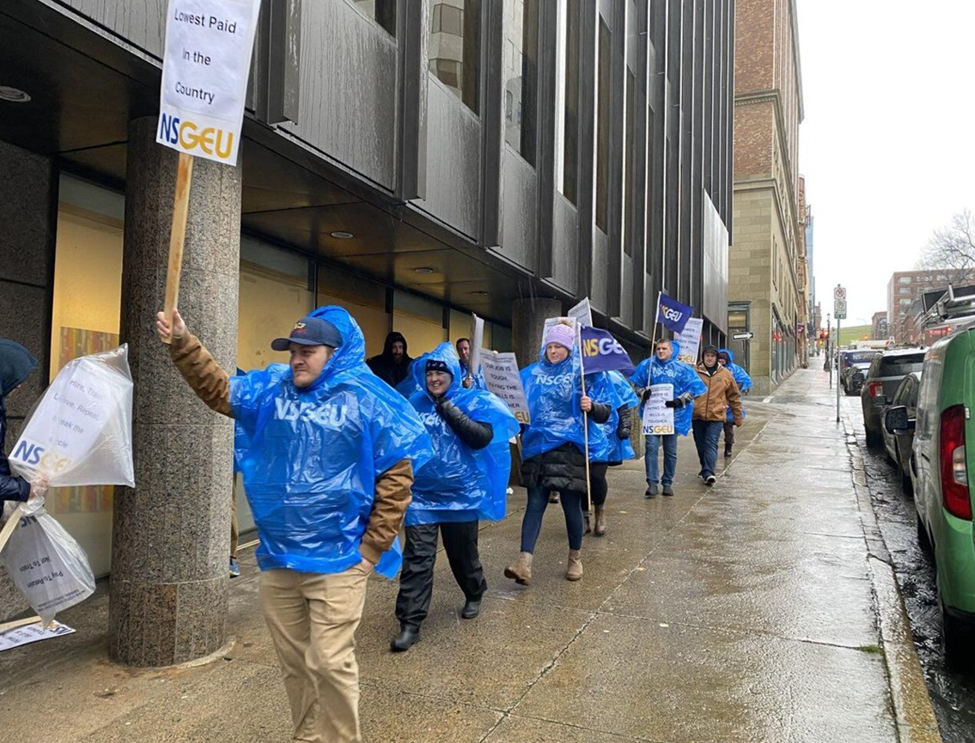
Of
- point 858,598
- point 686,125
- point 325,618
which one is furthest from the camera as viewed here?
point 686,125

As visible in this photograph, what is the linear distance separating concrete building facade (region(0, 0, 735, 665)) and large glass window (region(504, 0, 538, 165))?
0.03m

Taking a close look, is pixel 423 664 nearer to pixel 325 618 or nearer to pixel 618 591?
pixel 325 618

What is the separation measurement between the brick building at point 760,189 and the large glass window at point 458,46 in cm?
3053

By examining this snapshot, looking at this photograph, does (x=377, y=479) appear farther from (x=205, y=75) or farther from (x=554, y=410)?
(x=554, y=410)

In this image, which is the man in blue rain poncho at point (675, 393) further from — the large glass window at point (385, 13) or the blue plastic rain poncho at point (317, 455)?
the blue plastic rain poncho at point (317, 455)

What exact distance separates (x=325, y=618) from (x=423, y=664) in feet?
5.13

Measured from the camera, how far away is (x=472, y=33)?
8500 mm

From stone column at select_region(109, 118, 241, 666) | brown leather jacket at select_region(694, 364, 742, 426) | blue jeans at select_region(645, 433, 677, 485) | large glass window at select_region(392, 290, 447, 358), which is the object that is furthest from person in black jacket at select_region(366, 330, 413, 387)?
brown leather jacket at select_region(694, 364, 742, 426)

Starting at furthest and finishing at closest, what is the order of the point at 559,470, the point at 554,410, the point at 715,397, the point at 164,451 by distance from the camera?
the point at 715,397
the point at 554,410
the point at 559,470
the point at 164,451

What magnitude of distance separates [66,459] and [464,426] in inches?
82.4

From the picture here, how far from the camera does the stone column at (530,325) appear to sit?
440 inches

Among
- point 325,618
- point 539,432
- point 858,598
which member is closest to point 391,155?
point 539,432

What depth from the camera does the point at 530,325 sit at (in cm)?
1116

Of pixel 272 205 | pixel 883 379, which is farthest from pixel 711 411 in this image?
pixel 272 205
